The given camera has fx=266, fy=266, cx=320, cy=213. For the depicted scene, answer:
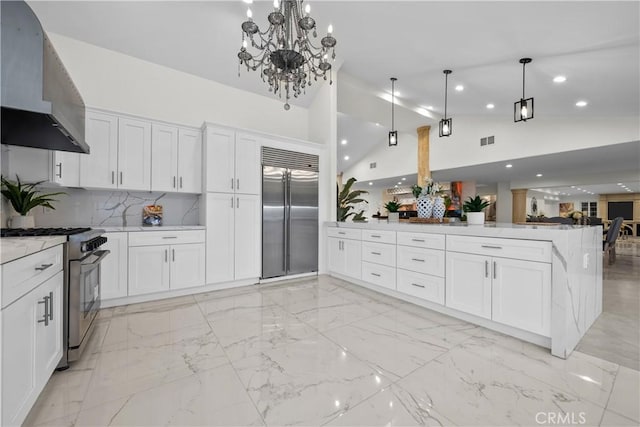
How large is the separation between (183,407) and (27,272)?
1023 millimetres

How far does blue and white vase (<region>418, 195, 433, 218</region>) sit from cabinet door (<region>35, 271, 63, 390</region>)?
11.3ft

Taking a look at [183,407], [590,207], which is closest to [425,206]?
[183,407]

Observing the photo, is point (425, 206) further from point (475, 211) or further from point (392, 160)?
point (392, 160)

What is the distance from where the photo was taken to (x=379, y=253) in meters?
3.45

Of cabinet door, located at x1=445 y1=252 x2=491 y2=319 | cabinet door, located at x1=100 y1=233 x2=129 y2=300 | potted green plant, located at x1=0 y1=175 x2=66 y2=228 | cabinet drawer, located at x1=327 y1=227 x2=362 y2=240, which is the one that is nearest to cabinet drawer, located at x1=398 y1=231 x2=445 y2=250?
cabinet door, located at x1=445 y1=252 x2=491 y2=319

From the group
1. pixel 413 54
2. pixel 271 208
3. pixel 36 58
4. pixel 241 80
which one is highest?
pixel 413 54

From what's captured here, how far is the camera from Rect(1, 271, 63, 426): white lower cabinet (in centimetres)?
108

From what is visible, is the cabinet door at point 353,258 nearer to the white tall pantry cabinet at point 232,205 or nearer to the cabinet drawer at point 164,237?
the white tall pantry cabinet at point 232,205

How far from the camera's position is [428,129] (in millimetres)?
8375

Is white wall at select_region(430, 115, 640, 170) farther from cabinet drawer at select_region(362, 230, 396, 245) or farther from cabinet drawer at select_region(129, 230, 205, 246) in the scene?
cabinet drawer at select_region(129, 230, 205, 246)

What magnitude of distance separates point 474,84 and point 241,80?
4093 mm

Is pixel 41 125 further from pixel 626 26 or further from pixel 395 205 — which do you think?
pixel 626 26

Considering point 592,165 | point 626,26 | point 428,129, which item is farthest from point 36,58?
point 592,165

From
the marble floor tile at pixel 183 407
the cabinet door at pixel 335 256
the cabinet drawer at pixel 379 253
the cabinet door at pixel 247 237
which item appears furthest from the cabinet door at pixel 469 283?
the cabinet door at pixel 247 237
